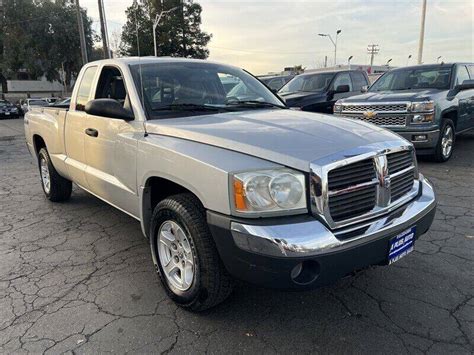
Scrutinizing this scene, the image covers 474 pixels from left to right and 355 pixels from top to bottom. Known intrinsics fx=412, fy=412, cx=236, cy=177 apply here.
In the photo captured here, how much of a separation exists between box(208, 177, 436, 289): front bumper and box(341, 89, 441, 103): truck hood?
5.67m

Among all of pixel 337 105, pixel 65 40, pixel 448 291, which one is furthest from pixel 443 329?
pixel 65 40

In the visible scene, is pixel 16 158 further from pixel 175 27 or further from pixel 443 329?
pixel 175 27

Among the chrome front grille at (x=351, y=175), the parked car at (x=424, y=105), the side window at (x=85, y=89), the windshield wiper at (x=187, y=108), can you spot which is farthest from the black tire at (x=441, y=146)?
the side window at (x=85, y=89)

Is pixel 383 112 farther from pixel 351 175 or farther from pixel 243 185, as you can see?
pixel 243 185

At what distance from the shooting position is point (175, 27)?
4488 cm

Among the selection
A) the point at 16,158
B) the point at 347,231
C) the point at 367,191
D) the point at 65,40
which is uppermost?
the point at 65,40

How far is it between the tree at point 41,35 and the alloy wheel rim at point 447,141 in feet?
126

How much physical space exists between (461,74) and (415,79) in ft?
3.11

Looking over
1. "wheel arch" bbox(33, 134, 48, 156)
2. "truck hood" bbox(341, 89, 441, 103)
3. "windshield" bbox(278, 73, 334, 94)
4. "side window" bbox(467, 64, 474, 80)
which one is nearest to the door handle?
"wheel arch" bbox(33, 134, 48, 156)

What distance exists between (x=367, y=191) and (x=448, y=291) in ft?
4.00

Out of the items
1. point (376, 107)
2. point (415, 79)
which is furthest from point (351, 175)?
point (415, 79)

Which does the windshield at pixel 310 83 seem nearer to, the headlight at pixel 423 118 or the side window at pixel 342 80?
the side window at pixel 342 80

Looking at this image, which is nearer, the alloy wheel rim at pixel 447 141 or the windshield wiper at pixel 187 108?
the windshield wiper at pixel 187 108

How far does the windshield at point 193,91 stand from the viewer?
11.6ft
